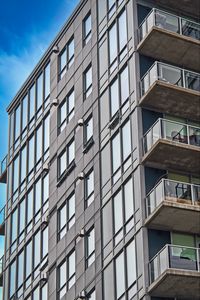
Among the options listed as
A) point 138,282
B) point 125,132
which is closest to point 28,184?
point 125,132

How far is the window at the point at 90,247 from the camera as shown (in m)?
40.7

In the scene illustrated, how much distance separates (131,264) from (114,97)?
821cm

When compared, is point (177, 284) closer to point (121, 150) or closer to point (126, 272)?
point (126, 272)

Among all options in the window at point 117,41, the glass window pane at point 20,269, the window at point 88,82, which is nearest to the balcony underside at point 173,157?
the window at point 117,41

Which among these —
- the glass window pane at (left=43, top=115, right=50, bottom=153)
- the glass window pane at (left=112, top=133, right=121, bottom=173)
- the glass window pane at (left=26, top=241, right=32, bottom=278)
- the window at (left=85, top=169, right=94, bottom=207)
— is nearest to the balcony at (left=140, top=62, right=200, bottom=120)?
the glass window pane at (left=112, top=133, right=121, bottom=173)

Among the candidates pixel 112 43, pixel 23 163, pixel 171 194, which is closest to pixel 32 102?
pixel 23 163

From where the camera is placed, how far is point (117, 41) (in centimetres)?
4219

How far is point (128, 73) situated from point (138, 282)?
9501 mm

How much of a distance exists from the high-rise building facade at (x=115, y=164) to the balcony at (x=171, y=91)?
0.18 ft

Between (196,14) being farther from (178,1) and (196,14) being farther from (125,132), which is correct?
(125,132)

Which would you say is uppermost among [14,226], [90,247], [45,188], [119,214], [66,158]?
[66,158]

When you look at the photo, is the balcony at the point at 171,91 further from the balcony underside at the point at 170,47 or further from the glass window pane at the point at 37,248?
the glass window pane at the point at 37,248

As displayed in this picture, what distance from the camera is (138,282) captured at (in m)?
35.9

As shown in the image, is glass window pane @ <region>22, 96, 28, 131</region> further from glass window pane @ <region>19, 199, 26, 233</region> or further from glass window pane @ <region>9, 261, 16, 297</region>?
glass window pane @ <region>9, 261, 16, 297</region>
